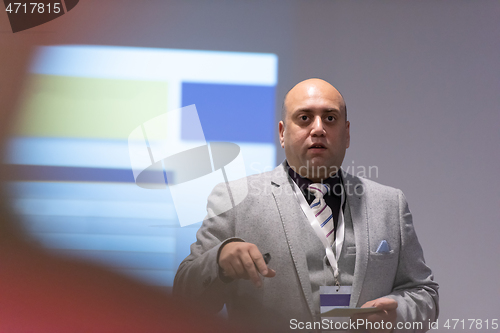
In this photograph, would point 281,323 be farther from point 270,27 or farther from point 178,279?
point 270,27

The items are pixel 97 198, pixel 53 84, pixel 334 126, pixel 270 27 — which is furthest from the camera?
pixel 270 27

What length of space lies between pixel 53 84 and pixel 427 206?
1937 millimetres

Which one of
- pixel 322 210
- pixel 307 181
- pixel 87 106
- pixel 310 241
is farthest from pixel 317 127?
pixel 87 106

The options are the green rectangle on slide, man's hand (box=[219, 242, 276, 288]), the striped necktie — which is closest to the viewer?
man's hand (box=[219, 242, 276, 288])

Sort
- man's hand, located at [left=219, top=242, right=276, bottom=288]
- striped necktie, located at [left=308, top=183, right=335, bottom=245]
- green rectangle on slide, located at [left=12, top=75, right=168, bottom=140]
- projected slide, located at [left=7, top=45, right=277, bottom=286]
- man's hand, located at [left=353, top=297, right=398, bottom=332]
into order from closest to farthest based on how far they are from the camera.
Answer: man's hand, located at [left=219, top=242, right=276, bottom=288]
man's hand, located at [left=353, top=297, right=398, bottom=332]
striped necktie, located at [left=308, top=183, right=335, bottom=245]
projected slide, located at [left=7, top=45, right=277, bottom=286]
green rectangle on slide, located at [left=12, top=75, right=168, bottom=140]

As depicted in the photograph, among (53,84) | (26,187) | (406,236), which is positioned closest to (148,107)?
(53,84)

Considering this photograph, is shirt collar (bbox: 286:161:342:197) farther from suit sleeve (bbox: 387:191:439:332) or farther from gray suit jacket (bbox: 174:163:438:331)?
suit sleeve (bbox: 387:191:439:332)

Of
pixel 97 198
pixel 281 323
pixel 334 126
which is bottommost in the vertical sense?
pixel 281 323

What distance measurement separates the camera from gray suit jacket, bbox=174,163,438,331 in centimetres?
154

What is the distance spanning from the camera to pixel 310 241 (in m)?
1.58

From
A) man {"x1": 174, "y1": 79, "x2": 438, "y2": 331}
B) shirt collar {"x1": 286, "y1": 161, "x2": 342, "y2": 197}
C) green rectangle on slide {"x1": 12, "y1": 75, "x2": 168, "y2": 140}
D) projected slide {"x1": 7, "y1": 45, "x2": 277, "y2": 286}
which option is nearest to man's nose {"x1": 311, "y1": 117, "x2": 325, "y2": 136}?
man {"x1": 174, "y1": 79, "x2": 438, "y2": 331}

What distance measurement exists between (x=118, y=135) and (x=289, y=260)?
101 cm

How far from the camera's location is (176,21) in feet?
7.00

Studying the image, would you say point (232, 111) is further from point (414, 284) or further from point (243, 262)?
point (414, 284)
